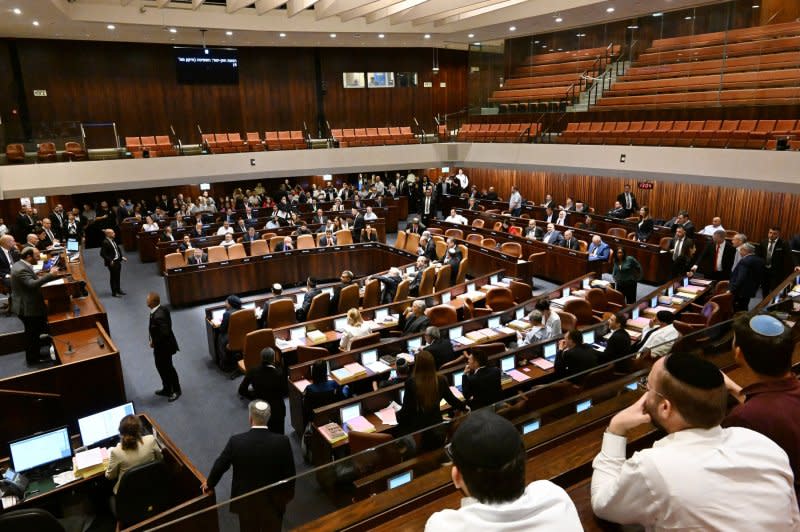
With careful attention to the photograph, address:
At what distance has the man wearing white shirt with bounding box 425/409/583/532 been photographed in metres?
1.22

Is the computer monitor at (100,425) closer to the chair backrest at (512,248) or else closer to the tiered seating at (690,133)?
the chair backrest at (512,248)

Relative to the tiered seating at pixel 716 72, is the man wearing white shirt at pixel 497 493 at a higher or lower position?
lower

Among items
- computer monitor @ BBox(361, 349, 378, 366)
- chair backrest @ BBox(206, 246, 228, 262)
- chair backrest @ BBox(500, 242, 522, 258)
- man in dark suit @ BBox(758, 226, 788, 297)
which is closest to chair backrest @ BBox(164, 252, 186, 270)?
chair backrest @ BBox(206, 246, 228, 262)

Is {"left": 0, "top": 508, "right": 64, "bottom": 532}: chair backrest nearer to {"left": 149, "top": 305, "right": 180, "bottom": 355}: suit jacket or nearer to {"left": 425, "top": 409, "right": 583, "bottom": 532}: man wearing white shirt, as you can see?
{"left": 425, "top": 409, "right": 583, "bottom": 532}: man wearing white shirt

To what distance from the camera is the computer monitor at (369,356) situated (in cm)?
628

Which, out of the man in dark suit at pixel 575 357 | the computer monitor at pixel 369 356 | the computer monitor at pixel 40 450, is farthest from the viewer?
the computer monitor at pixel 369 356

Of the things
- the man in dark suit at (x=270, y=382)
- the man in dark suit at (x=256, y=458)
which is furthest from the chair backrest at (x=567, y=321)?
the man in dark suit at (x=256, y=458)

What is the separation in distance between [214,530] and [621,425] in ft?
6.57

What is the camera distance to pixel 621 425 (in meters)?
1.55

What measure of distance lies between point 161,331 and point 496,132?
1346 cm

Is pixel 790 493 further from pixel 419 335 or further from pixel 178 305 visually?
pixel 178 305

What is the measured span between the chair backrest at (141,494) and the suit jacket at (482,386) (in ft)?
8.42

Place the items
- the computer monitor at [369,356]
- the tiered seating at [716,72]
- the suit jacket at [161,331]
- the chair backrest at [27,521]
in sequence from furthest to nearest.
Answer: the tiered seating at [716,72]
the suit jacket at [161,331]
the computer monitor at [369,356]
the chair backrest at [27,521]

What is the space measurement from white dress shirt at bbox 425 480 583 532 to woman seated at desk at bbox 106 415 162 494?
3.37 meters
